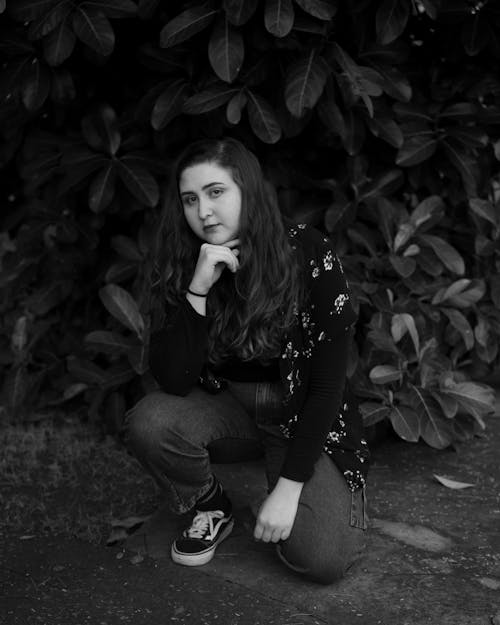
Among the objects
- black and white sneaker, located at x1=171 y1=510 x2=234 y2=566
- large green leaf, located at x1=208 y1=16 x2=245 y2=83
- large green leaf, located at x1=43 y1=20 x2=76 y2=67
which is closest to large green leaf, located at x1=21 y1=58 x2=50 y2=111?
large green leaf, located at x1=43 y1=20 x2=76 y2=67

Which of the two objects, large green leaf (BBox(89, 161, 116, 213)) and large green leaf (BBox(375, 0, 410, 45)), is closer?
large green leaf (BBox(375, 0, 410, 45))

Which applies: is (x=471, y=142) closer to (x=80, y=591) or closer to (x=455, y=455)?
(x=455, y=455)

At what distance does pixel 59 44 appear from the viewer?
9.90 ft

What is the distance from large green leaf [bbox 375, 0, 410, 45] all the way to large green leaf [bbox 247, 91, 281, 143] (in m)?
0.45

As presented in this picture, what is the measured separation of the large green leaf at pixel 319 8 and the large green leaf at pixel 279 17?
2.0 inches

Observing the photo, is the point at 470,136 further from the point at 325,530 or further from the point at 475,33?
the point at 325,530

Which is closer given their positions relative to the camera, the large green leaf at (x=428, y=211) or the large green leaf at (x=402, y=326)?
the large green leaf at (x=402, y=326)

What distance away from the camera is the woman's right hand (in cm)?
254

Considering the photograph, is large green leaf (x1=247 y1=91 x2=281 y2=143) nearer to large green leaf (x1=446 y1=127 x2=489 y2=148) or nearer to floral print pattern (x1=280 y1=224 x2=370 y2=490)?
floral print pattern (x1=280 y1=224 x2=370 y2=490)

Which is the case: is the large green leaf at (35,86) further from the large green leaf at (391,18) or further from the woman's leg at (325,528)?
the woman's leg at (325,528)

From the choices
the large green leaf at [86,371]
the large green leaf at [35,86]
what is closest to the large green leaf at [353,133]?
the large green leaf at [35,86]

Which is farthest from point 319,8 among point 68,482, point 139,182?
point 68,482

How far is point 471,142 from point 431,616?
1744 millimetres

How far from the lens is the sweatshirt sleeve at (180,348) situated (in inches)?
104
